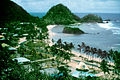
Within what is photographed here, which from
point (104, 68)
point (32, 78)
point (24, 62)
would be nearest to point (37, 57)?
point (24, 62)

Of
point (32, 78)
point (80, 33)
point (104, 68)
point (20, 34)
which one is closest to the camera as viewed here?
point (32, 78)

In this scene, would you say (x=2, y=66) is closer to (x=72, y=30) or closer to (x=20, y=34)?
(x=20, y=34)

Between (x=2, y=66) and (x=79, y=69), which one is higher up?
(x=2, y=66)

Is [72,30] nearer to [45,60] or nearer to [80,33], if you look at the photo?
[80,33]

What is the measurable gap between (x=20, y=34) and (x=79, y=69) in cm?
4865

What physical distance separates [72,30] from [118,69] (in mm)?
72821

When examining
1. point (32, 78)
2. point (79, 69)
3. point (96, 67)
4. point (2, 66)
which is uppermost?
point (2, 66)

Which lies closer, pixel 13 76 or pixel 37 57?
pixel 13 76

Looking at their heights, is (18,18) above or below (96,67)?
above

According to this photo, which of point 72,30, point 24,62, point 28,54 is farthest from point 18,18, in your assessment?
point 24,62

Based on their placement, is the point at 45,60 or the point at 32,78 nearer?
the point at 32,78

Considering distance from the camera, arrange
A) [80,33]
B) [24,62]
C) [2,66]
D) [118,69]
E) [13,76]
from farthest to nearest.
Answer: [80,33]
[24,62]
[118,69]
[13,76]
[2,66]

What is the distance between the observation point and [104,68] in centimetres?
3120

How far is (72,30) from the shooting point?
10525 cm
